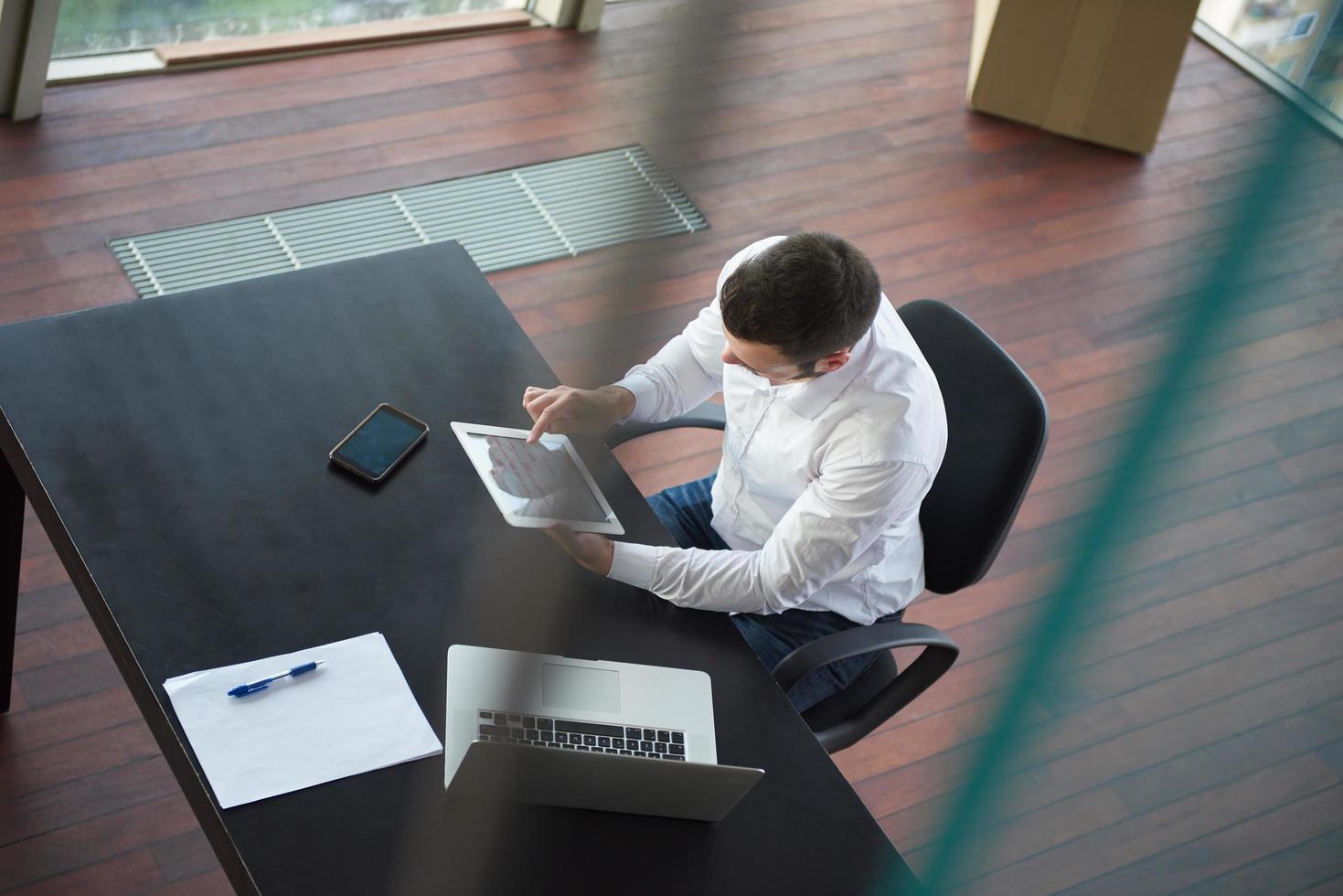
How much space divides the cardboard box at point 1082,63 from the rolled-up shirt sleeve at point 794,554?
9.90ft

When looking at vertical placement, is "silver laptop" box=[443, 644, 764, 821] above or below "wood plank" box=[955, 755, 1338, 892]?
below

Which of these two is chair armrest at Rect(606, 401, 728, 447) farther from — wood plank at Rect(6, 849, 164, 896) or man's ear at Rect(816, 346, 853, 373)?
wood plank at Rect(6, 849, 164, 896)

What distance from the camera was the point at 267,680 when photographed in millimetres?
1585

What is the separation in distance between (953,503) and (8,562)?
160 centimetres

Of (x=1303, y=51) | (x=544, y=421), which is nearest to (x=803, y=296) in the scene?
(x=544, y=421)

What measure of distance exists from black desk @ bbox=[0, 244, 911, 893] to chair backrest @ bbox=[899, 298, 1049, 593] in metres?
0.46

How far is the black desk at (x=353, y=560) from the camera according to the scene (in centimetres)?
149

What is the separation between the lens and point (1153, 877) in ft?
2.22

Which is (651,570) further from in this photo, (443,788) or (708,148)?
(708,148)

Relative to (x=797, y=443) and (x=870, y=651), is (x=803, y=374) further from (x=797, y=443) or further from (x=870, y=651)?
(x=870, y=651)

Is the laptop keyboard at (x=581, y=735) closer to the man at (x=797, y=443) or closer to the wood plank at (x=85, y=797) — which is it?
the man at (x=797, y=443)

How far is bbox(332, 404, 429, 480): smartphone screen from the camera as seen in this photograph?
1868mm

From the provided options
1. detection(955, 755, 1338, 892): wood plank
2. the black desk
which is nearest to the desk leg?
the black desk

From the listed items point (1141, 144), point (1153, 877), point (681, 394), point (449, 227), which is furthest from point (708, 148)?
point (1141, 144)
